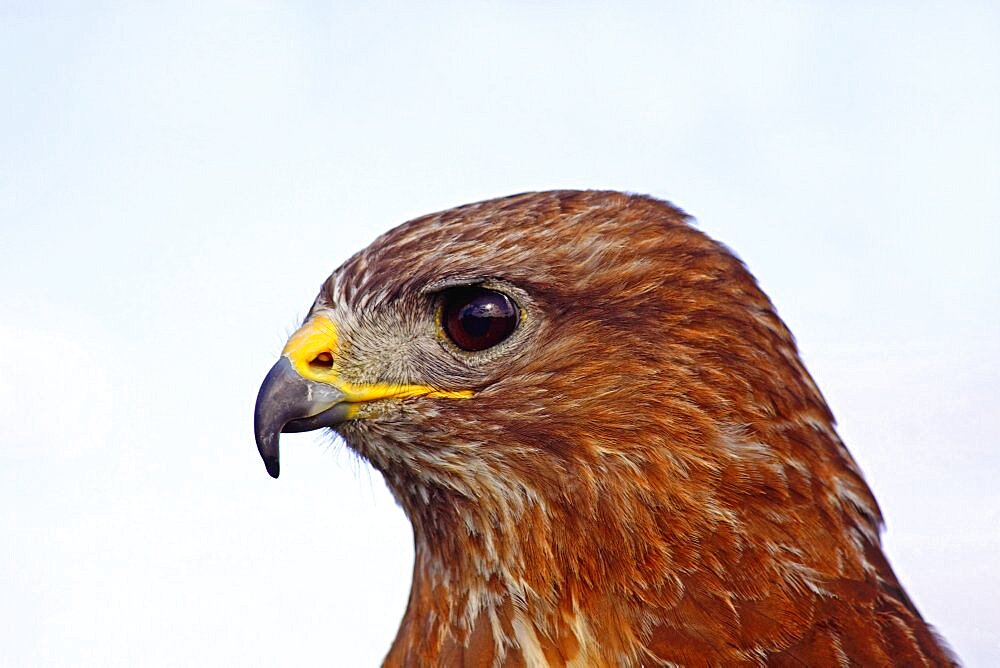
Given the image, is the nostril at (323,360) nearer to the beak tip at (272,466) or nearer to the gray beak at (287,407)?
the gray beak at (287,407)

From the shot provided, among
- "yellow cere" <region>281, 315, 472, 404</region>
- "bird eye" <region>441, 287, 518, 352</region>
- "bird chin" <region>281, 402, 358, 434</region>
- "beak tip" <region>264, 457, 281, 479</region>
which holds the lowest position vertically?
"beak tip" <region>264, 457, 281, 479</region>

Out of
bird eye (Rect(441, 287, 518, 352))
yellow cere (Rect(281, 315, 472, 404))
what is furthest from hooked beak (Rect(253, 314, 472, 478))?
bird eye (Rect(441, 287, 518, 352))

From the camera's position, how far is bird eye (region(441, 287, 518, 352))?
344 cm

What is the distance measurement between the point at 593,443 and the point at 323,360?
0.92m

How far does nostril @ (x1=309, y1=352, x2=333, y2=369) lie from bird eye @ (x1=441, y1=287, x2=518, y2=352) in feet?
1.25

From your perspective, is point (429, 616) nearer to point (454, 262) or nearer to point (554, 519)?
point (554, 519)

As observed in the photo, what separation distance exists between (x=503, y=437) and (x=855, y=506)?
3.57 ft

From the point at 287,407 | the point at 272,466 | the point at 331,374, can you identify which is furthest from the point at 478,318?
the point at 272,466

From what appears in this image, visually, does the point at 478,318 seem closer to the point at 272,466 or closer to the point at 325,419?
the point at 325,419

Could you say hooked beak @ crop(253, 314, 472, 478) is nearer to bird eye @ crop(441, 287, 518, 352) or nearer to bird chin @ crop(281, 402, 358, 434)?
bird chin @ crop(281, 402, 358, 434)

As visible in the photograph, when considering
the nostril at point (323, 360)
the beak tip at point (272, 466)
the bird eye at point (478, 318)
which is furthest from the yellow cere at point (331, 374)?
the beak tip at point (272, 466)

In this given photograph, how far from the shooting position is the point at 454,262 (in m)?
3.46

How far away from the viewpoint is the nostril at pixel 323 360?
11.6 ft

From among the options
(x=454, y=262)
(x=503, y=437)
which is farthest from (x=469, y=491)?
(x=454, y=262)
